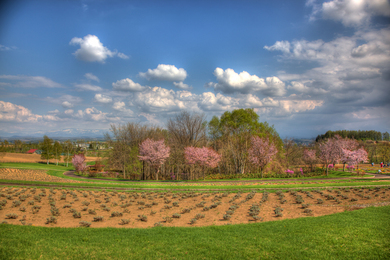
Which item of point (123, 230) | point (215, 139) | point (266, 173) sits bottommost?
point (266, 173)

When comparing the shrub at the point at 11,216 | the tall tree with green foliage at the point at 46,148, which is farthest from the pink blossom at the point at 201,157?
the tall tree with green foliage at the point at 46,148

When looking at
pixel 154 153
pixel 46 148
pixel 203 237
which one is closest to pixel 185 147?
pixel 154 153

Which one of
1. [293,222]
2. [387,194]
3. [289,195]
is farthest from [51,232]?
[387,194]

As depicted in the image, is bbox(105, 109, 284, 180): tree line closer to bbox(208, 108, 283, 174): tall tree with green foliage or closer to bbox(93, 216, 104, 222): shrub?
bbox(208, 108, 283, 174): tall tree with green foliage

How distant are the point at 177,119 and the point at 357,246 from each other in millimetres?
38118

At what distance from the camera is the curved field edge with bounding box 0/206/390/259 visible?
18.3 feet

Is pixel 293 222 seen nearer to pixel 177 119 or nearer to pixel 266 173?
pixel 266 173

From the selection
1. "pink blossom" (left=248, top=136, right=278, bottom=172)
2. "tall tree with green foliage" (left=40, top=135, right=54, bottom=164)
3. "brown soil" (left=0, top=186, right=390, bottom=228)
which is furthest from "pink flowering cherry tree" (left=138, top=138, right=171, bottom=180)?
"tall tree with green foliage" (left=40, top=135, right=54, bottom=164)

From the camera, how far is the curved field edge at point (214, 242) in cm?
559

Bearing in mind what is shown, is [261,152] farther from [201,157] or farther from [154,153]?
[154,153]

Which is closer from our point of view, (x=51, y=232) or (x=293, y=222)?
(x=51, y=232)

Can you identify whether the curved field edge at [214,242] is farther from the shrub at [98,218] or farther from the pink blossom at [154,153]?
the pink blossom at [154,153]

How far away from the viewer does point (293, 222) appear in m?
8.41

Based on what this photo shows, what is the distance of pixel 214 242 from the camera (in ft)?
21.1
